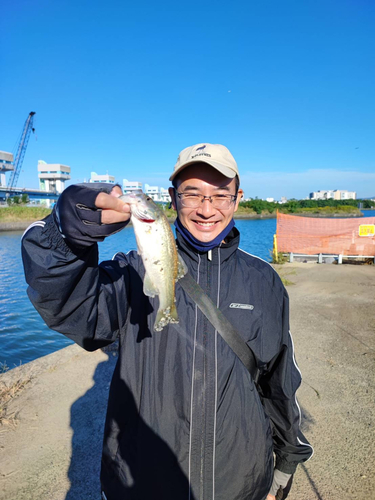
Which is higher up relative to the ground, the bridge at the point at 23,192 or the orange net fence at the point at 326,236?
the bridge at the point at 23,192

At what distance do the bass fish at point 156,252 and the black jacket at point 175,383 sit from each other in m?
0.18

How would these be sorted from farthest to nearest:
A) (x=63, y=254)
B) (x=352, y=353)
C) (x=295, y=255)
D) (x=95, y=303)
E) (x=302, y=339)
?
1. (x=295, y=255)
2. (x=302, y=339)
3. (x=352, y=353)
4. (x=95, y=303)
5. (x=63, y=254)

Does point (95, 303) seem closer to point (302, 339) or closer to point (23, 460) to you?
point (23, 460)

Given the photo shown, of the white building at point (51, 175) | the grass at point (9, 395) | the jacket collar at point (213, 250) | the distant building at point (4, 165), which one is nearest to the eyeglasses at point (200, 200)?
the jacket collar at point (213, 250)

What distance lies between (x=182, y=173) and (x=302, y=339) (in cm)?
564

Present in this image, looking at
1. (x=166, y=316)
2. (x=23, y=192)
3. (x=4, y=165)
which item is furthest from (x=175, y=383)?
(x=4, y=165)

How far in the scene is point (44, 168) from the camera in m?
118

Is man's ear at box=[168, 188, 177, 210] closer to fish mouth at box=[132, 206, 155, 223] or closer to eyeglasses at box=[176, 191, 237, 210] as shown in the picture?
eyeglasses at box=[176, 191, 237, 210]

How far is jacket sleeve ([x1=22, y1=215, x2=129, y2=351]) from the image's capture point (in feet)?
4.87

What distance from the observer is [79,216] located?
4.78ft

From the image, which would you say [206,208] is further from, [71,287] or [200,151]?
[71,287]

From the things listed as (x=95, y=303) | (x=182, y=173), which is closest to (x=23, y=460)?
(x=95, y=303)

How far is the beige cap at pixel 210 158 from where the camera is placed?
2.06 meters

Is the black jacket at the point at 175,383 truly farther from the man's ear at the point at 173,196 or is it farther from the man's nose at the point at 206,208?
the man's ear at the point at 173,196
